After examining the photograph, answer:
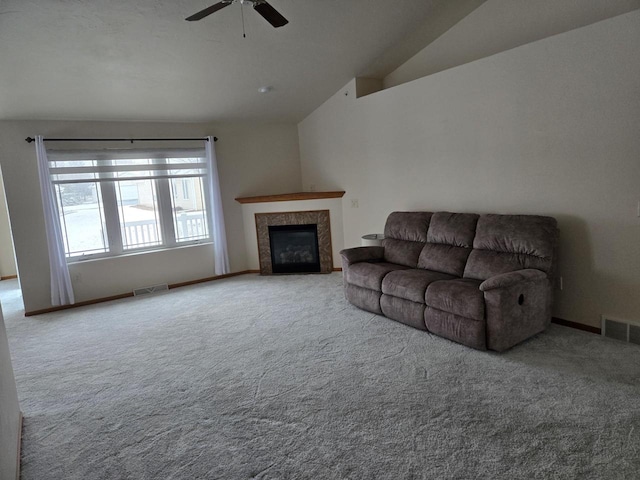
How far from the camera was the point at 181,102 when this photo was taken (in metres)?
5.22

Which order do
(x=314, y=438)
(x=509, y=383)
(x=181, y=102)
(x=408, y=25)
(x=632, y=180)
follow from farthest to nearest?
1. (x=181, y=102)
2. (x=408, y=25)
3. (x=632, y=180)
4. (x=509, y=383)
5. (x=314, y=438)

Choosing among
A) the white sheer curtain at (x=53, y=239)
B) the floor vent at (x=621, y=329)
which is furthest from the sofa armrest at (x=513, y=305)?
the white sheer curtain at (x=53, y=239)

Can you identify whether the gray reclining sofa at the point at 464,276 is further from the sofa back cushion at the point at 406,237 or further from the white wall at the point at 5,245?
the white wall at the point at 5,245

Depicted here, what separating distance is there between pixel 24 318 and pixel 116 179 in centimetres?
205

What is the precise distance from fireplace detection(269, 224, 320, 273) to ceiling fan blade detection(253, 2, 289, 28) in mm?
3306

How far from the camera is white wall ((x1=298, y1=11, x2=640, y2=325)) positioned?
3.04 metres

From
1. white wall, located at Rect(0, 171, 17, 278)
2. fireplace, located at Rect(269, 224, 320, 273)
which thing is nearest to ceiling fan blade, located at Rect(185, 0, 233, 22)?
fireplace, located at Rect(269, 224, 320, 273)

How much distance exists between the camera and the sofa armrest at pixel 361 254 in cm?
440

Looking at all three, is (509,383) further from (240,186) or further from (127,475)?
(240,186)

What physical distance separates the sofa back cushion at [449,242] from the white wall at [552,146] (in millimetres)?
347

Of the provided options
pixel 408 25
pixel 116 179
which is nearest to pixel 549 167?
pixel 408 25

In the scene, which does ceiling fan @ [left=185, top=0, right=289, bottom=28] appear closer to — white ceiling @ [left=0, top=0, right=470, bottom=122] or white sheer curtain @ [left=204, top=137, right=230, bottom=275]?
white ceiling @ [left=0, top=0, right=470, bottom=122]

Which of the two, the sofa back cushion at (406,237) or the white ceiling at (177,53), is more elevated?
the white ceiling at (177,53)

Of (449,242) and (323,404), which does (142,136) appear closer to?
(449,242)
